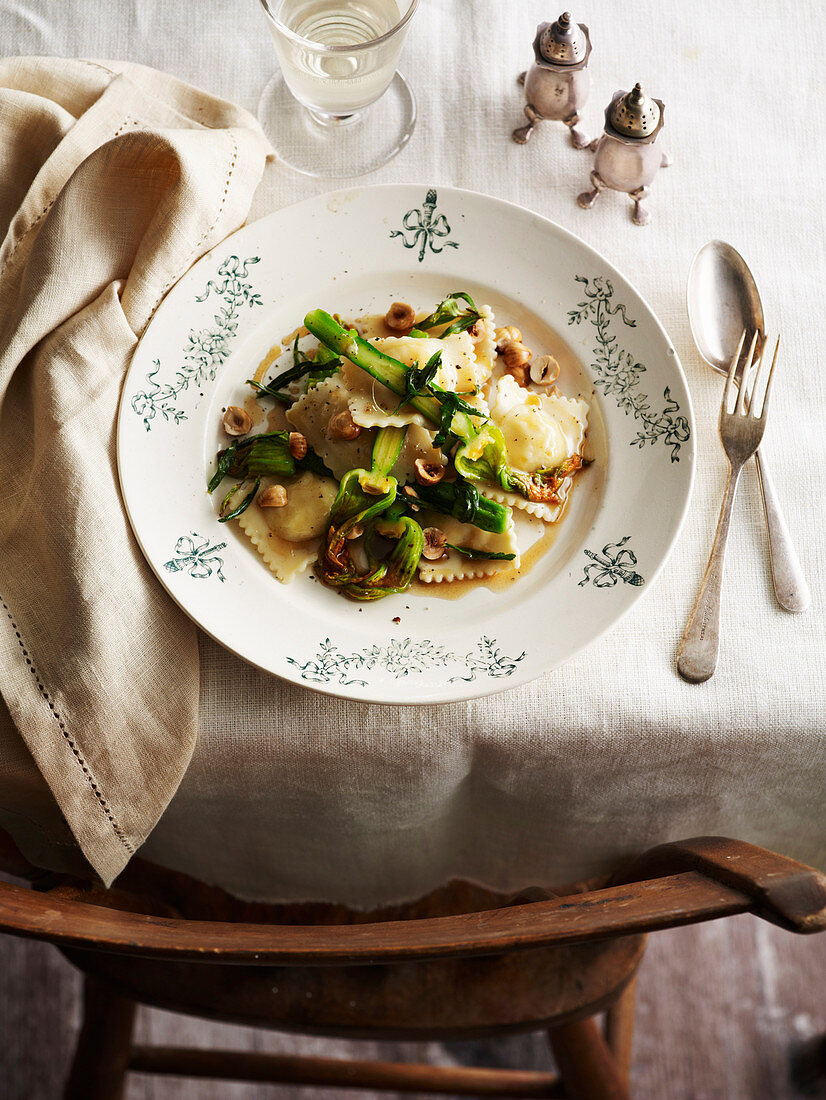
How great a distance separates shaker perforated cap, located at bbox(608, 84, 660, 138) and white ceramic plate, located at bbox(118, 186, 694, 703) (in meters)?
0.28

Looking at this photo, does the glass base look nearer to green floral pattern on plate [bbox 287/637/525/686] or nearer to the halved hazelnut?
the halved hazelnut

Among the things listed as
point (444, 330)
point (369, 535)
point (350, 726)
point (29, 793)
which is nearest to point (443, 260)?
point (444, 330)

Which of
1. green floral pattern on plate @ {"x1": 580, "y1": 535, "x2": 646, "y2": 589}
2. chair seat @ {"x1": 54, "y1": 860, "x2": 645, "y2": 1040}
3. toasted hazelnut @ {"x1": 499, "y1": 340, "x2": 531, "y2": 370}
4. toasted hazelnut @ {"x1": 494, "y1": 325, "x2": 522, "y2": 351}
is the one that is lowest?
chair seat @ {"x1": 54, "y1": 860, "x2": 645, "y2": 1040}

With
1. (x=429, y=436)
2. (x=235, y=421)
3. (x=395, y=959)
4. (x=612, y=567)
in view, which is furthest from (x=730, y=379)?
(x=395, y=959)

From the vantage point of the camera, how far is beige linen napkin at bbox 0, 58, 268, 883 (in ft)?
5.00

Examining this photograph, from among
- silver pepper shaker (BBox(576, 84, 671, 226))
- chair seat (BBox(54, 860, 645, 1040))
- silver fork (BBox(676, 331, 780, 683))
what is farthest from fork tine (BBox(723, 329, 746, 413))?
chair seat (BBox(54, 860, 645, 1040))

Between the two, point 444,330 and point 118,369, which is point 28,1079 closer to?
point 118,369

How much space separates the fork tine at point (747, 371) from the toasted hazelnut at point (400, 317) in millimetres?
697

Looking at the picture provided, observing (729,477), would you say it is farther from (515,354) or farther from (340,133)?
→ (340,133)

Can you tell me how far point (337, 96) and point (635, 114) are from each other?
0.65m

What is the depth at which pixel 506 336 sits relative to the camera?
1794 millimetres

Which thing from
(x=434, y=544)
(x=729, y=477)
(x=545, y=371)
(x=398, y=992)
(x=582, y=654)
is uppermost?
(x=545, y=371)

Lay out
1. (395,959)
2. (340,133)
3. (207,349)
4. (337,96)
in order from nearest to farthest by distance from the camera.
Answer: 1. (395,959)
2. (207,349)
3. (337,96)
4. (340,133)

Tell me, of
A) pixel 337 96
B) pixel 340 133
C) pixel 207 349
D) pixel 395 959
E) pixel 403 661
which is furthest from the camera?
pixel 340 133
